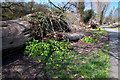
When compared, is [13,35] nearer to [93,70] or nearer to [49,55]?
[49,55]

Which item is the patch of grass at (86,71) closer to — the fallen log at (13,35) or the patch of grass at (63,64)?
the patch of grass at (63,64)

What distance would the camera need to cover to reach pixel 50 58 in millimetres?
2803

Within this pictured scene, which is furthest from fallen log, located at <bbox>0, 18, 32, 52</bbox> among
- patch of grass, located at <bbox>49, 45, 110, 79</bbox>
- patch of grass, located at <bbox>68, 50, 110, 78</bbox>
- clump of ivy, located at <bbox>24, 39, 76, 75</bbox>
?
patch of grass, located at <bbox>68, 50, 110, 78</bbox>

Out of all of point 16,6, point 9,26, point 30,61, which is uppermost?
point 16,6

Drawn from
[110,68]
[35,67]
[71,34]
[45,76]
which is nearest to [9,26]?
[35,67]

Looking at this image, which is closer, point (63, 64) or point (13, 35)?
point (63, 64)

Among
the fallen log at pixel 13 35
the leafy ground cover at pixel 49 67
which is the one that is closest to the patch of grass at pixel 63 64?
the leafy ground cover at pixel 49 67

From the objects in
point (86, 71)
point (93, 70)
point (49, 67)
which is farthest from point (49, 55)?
point (93, 70)

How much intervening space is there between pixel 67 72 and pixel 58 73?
233 millimetres

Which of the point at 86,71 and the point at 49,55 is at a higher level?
the point at 49,55

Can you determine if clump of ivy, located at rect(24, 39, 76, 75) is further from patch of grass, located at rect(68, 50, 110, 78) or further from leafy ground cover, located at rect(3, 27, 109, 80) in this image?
patch of grass, located at rect(68, 50, 110, 78)

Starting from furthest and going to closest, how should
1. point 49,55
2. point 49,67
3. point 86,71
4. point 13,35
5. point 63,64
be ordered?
point 49,55, point 13,35, point 63,64, point 49,67, point 86,71

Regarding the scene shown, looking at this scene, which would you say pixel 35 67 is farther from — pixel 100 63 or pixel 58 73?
pixel 100 63

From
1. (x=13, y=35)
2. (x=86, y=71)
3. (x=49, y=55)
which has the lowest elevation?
(x=86, y=71)
